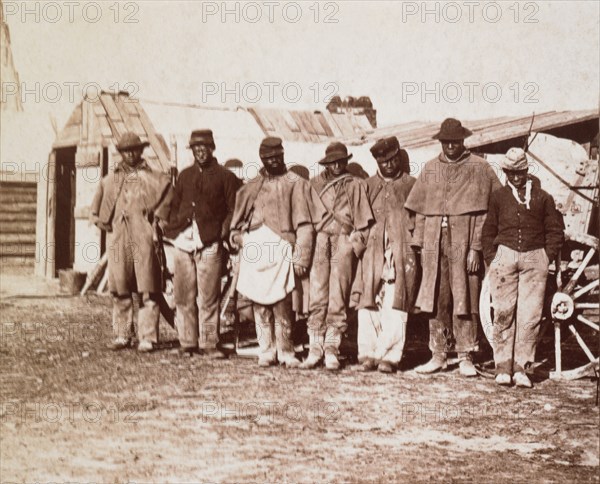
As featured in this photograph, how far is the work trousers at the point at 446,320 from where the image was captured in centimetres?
732

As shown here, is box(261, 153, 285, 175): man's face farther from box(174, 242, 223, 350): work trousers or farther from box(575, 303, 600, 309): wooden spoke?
box(575, 303, 600, 309): wooden spoke

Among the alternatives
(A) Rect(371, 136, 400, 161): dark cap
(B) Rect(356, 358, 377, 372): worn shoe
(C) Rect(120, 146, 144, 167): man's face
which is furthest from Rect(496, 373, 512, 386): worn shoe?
(C) Rect(120, 146, 144, 167): man's face

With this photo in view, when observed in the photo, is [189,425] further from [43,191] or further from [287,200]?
[43,191]

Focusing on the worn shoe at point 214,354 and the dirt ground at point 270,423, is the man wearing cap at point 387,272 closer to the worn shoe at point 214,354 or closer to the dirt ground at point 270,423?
the dirt ground at point 270,423

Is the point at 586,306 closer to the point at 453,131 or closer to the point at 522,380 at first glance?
the point at 522,380

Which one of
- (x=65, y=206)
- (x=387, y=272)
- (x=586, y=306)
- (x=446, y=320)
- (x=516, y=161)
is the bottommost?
(x=446, y=320)

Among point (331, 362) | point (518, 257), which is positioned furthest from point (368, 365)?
point (518, 257)

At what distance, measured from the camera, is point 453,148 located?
740cm

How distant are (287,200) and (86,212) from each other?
660 centimetres

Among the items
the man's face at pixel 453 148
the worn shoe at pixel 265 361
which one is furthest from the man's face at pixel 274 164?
the worn shoe at pixel 265 361

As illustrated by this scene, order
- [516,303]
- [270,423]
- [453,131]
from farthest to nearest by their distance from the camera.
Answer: [453,131] → [516,303] → [270,423]

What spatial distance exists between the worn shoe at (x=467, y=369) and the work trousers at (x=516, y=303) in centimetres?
27

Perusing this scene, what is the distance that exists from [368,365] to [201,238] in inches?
84.4

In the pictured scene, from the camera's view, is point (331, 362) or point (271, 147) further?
point (271, 147)
